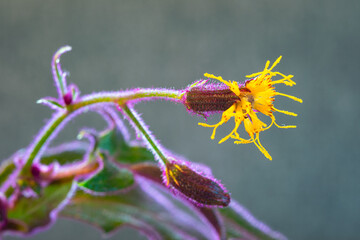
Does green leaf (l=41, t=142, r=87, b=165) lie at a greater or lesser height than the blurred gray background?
lesser

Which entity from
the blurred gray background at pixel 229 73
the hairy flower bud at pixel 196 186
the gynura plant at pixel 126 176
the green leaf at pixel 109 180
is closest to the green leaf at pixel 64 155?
the gynura plant at pixel 126 176

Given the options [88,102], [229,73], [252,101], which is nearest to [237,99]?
[252,101]

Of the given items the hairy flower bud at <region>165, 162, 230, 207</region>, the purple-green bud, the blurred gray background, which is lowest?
the hairy flower bud at <region>165, 162, 230, 207</region>

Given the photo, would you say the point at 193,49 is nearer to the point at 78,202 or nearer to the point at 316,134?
the point at 316,134

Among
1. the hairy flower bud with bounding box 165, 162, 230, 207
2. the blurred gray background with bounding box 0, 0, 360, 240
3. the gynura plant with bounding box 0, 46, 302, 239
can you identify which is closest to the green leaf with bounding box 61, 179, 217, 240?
the gynura plant with bounding box 0, 46, 302, 239

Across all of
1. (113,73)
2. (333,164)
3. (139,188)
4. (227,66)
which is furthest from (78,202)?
(333,164)

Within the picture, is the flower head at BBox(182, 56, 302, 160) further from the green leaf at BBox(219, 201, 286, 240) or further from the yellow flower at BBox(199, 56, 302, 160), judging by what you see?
the green leaf at BBox(219, 201, 286, 240)
